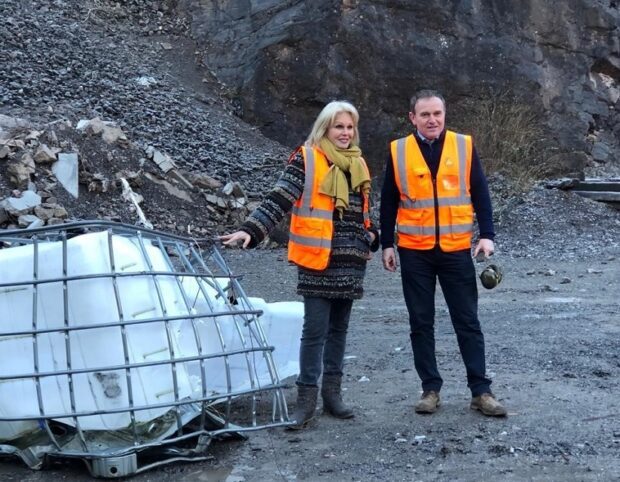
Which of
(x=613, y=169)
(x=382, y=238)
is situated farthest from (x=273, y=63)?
(x=382, y=238)

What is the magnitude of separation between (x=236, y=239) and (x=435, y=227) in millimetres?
1108

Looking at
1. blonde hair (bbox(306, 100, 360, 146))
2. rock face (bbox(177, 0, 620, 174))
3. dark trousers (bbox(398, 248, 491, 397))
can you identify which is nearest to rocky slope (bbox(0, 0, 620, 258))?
rock face (bbox(177, 0, 620, 174))

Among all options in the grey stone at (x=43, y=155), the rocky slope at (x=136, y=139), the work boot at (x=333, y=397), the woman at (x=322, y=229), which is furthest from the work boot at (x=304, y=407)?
the grey stone at (x=43, y=155)

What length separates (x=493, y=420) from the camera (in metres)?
4.61

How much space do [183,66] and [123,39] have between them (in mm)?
1555

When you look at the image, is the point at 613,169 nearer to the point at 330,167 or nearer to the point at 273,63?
the point at 273,63

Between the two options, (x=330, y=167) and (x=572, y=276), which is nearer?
(x=330, y=167)

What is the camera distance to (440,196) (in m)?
4.75

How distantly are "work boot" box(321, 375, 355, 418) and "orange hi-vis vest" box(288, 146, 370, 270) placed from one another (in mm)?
669

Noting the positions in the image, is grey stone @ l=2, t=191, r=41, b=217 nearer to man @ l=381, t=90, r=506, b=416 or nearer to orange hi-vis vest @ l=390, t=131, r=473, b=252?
man @ l=381, t=90, r=506, b=416

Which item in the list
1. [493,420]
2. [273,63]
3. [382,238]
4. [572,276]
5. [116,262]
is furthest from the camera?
[273,63]

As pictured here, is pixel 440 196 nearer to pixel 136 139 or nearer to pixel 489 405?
pixel 489 405

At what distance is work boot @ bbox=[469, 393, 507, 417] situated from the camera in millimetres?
4633

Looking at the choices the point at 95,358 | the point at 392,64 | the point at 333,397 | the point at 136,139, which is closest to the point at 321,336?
the point at 333,397
